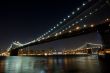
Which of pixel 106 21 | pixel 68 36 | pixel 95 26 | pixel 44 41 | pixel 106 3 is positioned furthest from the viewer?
pixel 44 41

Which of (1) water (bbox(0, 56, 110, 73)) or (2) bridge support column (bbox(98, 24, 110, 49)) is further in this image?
(2) bridge support column (bbox(98, 24, 110, 49))

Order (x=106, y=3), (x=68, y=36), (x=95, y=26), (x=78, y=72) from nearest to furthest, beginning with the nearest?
(x=78, y=72) < (x=106, y=3) < (x=95, y=26) < (x=68, y=36)

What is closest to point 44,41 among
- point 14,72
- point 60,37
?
point 60,37

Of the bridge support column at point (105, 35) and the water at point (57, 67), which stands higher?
the bridge support column at point (105, 35)

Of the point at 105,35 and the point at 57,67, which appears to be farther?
the point at 105,35

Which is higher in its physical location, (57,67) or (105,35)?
(105,35)

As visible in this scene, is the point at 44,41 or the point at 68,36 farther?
the point at 44,41

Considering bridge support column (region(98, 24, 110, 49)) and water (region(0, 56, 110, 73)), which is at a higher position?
bridge support column (region(98, 24, 110, 49))

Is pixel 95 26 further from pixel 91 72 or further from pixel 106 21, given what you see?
pixel 91 72

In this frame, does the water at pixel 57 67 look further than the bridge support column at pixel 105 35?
No

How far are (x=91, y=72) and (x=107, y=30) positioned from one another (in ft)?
61.2

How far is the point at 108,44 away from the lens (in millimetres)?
37156

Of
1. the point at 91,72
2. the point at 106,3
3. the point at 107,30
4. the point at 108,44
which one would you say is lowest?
the point at 91,72

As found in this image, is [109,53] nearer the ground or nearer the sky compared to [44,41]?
Answer: nearer the ground
